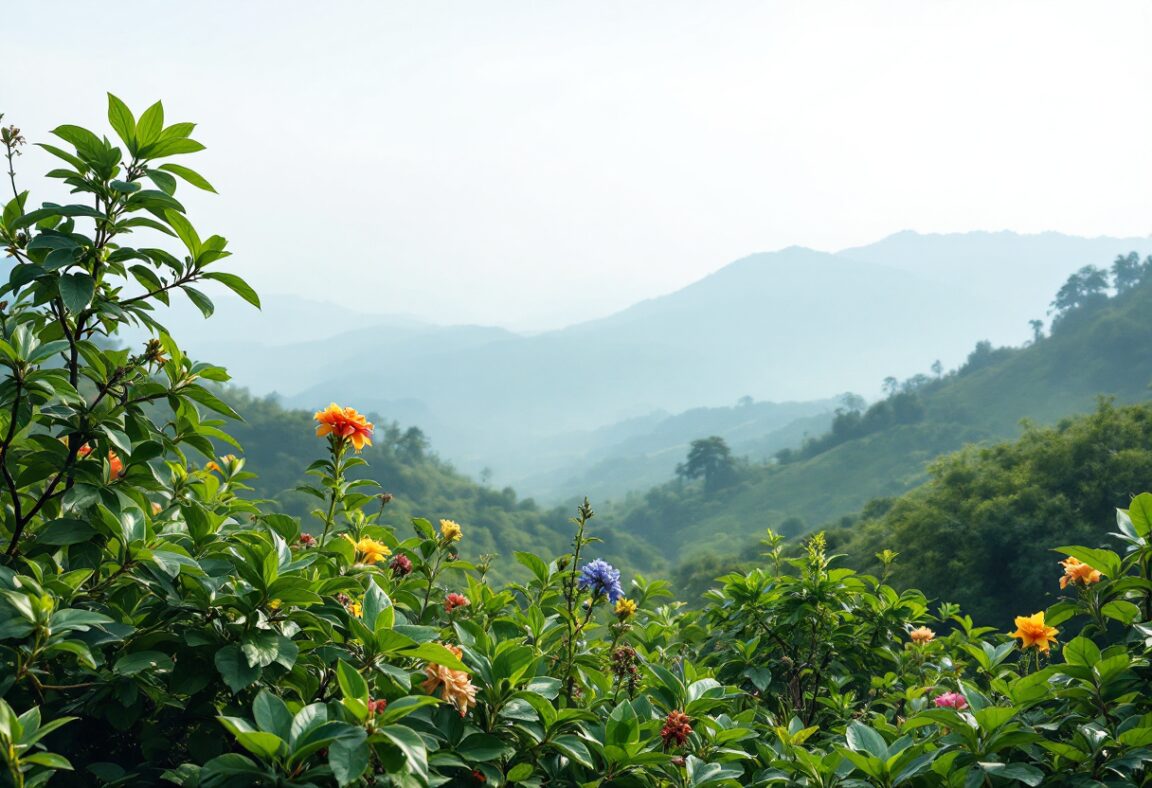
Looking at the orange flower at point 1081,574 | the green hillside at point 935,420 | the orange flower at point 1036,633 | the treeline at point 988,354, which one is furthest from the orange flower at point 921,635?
the treeline at point 988,354

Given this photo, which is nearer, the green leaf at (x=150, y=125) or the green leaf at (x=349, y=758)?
the green leaf at (x=349, y=758)

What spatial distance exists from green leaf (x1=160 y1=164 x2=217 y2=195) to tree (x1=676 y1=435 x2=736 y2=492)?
312ft

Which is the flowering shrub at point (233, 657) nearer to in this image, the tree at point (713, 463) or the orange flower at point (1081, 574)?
the orange flower at point (1081, 574)

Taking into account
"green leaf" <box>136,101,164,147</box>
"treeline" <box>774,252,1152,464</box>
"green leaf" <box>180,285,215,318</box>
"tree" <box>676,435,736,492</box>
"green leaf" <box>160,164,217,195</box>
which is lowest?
"tree" <box>676,435,736,492</box>

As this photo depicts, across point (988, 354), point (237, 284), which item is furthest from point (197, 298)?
point (988, 354)

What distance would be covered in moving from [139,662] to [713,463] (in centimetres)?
9662

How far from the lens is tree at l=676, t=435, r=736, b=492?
310 feet

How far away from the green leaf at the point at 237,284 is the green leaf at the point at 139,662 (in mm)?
844

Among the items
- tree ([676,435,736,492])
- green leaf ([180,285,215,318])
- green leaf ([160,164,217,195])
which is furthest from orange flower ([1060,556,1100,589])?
tree ([676,435,736,492])

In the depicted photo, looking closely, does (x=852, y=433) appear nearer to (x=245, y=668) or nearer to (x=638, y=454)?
(x=245, y=668)

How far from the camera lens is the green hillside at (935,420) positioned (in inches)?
2805

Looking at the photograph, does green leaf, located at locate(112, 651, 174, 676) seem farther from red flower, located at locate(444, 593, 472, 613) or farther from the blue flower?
the blue flower

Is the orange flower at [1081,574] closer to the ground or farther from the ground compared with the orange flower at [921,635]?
farther from the ground

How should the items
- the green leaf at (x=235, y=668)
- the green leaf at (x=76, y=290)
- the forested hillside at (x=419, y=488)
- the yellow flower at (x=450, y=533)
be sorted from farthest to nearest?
the forested hillside at (x=419, y=488)
the yellow flower at (x=450, y=533)
the green leaf at (x=76, y=290)
the green leaf at (x=235, y=668)
